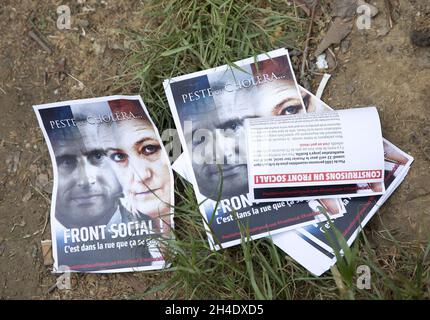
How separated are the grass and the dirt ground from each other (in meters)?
0.07

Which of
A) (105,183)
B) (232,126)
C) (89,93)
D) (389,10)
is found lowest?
(105,183)

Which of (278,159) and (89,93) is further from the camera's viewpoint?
(89,93)

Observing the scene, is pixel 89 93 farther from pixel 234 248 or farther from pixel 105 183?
pixel 234 248

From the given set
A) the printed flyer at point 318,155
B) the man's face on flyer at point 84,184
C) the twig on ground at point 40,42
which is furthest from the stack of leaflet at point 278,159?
the twig on ground at point 40,42

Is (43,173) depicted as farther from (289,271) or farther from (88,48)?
(289,271)

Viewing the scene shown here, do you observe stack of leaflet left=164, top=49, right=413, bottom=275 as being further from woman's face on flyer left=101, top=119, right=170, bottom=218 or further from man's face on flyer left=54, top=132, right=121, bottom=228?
man's face on flyer left=54, top=132, right=121, bottom=228

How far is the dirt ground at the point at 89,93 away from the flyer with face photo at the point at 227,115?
0.14 meters

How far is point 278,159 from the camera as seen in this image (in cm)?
122

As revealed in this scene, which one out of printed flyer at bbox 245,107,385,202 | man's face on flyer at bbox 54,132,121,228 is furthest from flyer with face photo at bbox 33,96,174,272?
printed flyer at bbox 245,107,385,202

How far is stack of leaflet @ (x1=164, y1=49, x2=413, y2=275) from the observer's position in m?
1.21

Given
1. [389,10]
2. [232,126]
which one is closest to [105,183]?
[232,126]

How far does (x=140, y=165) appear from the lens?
1.34 metres

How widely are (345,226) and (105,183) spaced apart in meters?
0.63

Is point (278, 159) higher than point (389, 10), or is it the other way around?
point (389, 10)
